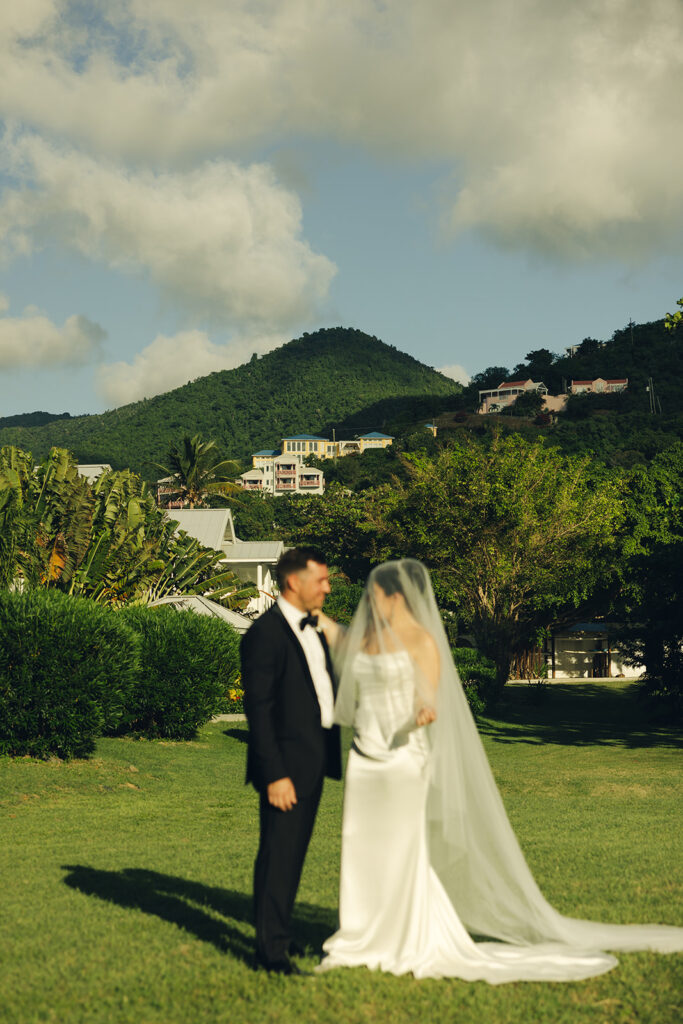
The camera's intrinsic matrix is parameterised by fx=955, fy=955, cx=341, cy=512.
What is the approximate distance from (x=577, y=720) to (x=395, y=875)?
31.4 meters

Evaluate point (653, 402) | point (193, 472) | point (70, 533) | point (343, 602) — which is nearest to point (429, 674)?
point (70, 533)

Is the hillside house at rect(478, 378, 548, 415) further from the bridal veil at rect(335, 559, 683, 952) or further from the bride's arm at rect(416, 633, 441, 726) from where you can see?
the bride's arm at rect(416, 633, 441, 726)

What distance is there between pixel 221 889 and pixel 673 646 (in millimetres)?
24679

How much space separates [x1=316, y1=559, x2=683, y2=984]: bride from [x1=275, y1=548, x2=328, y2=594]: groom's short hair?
0.37 metres

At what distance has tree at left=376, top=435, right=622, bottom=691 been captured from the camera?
38.8 m

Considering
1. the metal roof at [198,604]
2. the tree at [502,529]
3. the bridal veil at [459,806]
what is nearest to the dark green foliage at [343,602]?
the tree at [502,529]

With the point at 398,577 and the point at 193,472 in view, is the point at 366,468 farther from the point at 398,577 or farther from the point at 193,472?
the point at 398,577

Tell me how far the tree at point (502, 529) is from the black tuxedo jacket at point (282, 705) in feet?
109

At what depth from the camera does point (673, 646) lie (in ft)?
96.6

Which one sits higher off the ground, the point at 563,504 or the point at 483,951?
the point at 563,504

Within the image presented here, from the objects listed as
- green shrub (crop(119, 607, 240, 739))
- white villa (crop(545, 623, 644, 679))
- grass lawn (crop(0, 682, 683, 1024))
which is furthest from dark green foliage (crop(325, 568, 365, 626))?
grass lawn (crop(0, 682, 683, 1024))

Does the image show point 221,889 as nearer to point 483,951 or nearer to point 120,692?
point 483,951

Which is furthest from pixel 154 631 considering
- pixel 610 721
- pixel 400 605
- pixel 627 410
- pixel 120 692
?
pixel 627 410

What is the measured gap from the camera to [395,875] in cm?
534
